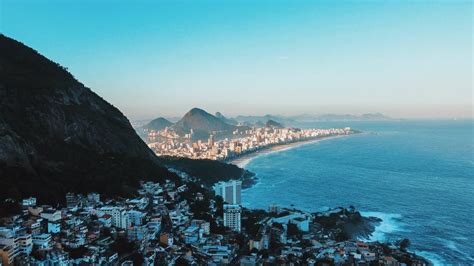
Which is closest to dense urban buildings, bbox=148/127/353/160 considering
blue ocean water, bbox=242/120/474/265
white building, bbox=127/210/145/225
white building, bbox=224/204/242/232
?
blue ocean water, bbox=242/120/474/265

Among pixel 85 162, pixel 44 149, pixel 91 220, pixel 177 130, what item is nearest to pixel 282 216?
pixel 91 220

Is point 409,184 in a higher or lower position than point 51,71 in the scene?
lower

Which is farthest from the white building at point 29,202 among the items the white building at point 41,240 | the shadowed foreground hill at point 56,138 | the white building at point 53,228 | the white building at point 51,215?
the white building at point 41,240

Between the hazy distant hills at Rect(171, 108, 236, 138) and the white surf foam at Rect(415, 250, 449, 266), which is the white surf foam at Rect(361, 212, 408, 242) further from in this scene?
the hazy distant hills at Rect(171, 108, 236, 138)

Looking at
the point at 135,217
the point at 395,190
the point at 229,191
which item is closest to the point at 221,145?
the point at 229,191

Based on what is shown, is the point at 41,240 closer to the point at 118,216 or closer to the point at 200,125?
the point at 118,216

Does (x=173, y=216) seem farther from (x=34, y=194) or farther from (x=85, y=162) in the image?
(x=85, y=162)

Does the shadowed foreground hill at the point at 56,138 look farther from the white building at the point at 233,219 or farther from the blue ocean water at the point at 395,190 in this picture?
the blue ocean water at the point at 395,190
